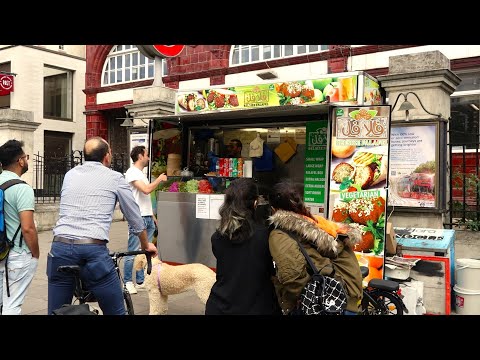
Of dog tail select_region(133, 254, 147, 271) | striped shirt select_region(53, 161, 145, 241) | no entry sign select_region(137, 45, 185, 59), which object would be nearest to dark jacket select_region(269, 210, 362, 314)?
striped shirt select_region(53, 161, 145, 241)

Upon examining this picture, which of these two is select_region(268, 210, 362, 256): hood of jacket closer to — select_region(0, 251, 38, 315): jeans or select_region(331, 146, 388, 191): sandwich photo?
select_region(0, 251, 38, 315): jeans

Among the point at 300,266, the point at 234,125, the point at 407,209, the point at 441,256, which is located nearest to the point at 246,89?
the point at 234,125

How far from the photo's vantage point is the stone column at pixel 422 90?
19.3 feet

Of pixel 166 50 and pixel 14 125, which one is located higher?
pixel 166 50

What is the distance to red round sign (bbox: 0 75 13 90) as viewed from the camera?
1988 centimetres

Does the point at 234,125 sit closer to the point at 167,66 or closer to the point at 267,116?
the point at 267,116

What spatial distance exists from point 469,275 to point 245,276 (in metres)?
3.39

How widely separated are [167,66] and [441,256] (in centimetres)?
1372

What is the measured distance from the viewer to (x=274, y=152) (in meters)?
8.05

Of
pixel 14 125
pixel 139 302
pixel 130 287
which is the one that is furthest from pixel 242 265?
pixel 14 125

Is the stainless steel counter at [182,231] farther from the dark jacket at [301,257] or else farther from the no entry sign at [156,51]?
the dark jacket at [301,257]

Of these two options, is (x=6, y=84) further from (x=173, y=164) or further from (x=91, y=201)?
(x=91, y=201)

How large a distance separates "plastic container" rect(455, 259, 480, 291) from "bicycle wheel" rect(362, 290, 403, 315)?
3.92 ft

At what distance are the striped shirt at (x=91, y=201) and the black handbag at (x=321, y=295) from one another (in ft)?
4.60
